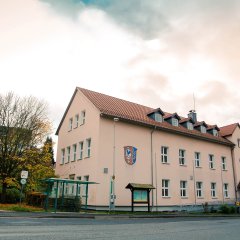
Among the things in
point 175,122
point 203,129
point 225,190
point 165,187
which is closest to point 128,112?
point 175,122

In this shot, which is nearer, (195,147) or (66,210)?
(66,210)

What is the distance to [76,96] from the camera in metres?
32.2

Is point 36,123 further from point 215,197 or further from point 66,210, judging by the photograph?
point 215,197

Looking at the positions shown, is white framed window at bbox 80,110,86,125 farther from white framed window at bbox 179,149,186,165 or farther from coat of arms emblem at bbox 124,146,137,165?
white framed window at bbox 179,149,186,165

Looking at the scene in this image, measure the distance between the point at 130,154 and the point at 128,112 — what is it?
15.4 feet

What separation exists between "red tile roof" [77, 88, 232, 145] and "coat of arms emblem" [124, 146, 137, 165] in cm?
269

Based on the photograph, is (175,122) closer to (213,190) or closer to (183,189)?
(183,189)

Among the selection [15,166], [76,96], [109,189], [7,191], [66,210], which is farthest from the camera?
[76,96]

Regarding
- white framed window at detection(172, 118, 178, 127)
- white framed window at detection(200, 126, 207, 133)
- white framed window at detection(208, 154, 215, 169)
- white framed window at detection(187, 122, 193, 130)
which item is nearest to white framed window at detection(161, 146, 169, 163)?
white framed window at detection(172, 118, 178, 127)

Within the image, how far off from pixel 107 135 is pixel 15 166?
948cm

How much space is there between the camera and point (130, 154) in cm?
2698

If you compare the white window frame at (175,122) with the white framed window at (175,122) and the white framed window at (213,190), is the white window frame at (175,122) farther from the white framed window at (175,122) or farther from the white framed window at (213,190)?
the white framed window at (213,190)

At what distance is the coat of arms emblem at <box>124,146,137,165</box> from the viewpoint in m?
26.8

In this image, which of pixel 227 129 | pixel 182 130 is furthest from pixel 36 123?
pixel 227 129
